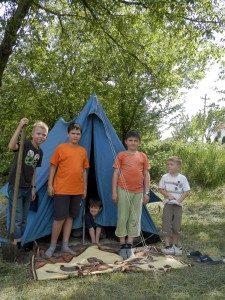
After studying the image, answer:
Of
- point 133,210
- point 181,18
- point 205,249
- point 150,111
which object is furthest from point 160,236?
point 150,111

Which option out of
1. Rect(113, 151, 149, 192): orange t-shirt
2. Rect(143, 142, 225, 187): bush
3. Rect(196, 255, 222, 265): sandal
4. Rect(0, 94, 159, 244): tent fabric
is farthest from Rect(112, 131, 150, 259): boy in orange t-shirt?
Rect(143, 142, 225, 187): bush

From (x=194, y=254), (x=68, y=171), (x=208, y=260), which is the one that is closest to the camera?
(x=208, y=260)

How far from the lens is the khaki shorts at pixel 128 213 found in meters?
3.92

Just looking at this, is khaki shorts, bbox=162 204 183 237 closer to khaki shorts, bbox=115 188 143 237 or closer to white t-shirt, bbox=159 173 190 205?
white t-shirt, bbox=159 173 190 205

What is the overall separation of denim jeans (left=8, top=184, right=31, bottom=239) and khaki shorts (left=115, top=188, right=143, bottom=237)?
1066 millimetres

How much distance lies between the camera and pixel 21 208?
149 inches

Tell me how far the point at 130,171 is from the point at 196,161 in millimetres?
6662

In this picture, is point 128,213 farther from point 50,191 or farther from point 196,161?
point 196,161

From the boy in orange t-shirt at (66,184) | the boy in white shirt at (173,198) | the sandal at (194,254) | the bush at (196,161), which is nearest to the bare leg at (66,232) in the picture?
the boy in orange t-shirt at (66,184)

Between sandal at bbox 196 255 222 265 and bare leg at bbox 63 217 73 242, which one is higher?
bare leg at bbox 63 217 73 242

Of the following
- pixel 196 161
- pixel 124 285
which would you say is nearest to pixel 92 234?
pixel 124 285

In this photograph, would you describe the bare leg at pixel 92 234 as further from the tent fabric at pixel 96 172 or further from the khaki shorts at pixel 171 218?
the khaki shorts at pixel 171 218

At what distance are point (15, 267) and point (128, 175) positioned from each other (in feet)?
5.14

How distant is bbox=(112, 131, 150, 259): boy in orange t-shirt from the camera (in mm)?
3920
